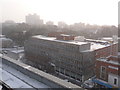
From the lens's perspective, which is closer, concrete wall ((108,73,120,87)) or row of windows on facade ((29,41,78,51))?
concrete wall ((108,73,120,87))

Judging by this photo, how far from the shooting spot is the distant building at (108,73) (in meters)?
5.67

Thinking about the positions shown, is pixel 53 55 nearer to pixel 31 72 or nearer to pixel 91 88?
pixel 91 88

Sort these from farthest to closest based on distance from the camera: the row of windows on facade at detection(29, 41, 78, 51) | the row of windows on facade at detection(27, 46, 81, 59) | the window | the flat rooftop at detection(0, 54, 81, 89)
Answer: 1. the row of windows on facade at detection(29, 41, 78, 51)
2. the row of windows on facade at detection(27, 46, 81, 59)
3. the window
4. the flat rooftop at detection(0, 54, 81, 89)

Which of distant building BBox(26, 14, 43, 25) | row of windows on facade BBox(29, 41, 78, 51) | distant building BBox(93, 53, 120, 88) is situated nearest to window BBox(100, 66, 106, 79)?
distant building BBox(93, 53, 120, 88)

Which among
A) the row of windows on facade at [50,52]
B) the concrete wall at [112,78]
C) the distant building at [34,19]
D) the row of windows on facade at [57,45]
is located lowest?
the concrete wall at [112,78]

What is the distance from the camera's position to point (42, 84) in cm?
224

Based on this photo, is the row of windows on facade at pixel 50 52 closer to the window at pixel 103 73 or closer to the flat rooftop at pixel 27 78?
the window at pixel 103 73

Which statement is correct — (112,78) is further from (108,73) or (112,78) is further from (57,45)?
(57,45)

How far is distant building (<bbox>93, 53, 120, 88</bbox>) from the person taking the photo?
5.67 metres

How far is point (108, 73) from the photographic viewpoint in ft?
19.5

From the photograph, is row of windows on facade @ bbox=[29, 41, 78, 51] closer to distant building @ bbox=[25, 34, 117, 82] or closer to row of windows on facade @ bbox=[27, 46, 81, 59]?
distant building @ bbox=[25, 34, 117, 82]

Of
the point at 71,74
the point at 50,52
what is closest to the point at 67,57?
the point at 71,74

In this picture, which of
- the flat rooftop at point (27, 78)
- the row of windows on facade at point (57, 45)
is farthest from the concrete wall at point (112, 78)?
the flat rooftop at point (27, 78)

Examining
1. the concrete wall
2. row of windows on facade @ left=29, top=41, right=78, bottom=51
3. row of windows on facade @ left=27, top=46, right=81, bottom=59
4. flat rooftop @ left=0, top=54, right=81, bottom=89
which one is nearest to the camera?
flat rooftop @ left=0, top=54, right=81, bottom=89
